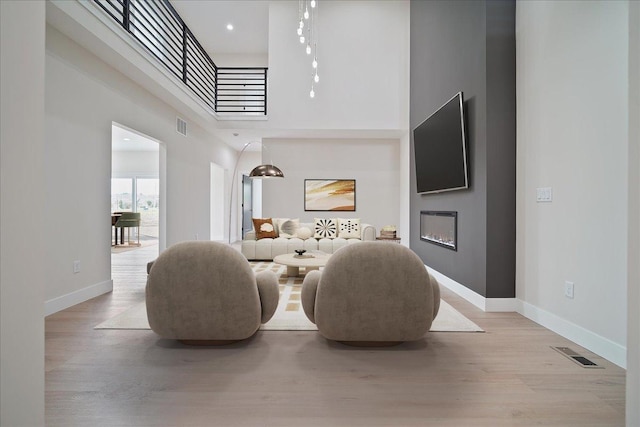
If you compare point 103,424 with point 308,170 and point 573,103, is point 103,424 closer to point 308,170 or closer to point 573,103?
point 573,103

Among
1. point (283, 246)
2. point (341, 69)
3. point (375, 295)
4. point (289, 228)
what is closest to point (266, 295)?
point (375, 295)

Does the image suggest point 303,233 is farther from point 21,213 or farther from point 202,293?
point 21,213

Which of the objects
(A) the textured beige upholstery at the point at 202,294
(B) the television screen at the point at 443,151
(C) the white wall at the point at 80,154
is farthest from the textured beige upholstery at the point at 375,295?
(C) the white wall at the point at 80,154

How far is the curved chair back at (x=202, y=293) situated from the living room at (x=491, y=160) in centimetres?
70

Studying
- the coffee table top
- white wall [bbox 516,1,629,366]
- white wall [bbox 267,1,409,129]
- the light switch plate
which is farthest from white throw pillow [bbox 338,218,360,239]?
the light switch plate

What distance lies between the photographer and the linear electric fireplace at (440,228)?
3.90 m

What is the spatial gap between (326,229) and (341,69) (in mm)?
3383

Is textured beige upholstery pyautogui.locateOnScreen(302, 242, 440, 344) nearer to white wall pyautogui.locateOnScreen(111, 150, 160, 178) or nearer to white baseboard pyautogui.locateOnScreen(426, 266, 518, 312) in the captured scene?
white baseboard pyautogui.locateOnScreen(426, 266, 518, 312)

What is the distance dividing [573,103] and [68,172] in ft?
15.1

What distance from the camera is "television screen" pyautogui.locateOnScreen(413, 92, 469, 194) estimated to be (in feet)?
11.7

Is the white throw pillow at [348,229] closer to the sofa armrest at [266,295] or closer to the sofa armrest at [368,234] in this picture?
the sofa armrest at [368,234]

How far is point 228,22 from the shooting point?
7027mm

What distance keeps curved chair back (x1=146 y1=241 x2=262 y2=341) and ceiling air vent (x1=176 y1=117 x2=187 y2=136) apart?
4256 mm

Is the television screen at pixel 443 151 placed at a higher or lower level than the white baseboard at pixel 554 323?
higher
